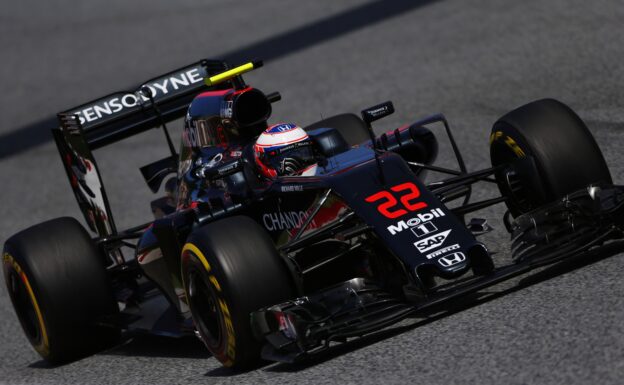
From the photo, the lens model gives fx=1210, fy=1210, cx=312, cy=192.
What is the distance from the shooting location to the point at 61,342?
796cm

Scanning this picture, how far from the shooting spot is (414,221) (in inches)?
254

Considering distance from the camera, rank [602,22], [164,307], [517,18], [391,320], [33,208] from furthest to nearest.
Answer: [517,18] < [602,22] < [33,208] < [164,307] < [391,320]

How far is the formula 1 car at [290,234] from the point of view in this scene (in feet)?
20.5

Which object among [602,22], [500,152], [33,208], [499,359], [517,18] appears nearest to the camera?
[499,359]

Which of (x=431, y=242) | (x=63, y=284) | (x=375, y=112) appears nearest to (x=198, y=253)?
(x=431, y=242)

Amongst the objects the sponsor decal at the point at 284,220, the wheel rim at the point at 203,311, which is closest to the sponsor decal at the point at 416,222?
the sponsor decal at the point at 284,220

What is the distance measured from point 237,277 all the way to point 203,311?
0.67 metres

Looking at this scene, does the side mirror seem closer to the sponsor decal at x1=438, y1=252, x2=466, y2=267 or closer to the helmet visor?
the helmet visor

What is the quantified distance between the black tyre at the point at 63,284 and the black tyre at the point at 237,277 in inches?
58.8

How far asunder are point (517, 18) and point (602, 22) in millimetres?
1391

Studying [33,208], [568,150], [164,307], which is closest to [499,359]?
[568,150]

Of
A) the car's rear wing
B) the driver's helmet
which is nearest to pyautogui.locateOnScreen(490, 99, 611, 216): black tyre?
the driver's helmet

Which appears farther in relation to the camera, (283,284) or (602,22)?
(602,22)

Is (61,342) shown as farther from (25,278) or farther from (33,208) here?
(33,208)
